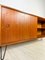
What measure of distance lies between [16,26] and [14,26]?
0.04 metres

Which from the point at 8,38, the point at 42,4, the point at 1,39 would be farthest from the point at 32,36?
the point at 42,4

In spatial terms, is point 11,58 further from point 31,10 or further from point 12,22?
point 31,10

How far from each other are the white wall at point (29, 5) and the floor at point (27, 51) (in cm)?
75

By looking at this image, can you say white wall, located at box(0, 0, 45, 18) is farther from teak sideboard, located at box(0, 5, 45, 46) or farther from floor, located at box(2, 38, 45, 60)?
floor, located at box(2, 38, 45, 60)

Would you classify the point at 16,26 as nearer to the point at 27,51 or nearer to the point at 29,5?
the point at 27,51

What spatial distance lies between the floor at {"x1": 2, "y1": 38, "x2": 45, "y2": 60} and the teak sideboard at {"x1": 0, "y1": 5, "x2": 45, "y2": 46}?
0.34 metres

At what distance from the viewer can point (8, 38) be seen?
1.30 metres

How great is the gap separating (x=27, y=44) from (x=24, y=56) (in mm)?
277

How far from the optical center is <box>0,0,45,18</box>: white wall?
70.3 inches

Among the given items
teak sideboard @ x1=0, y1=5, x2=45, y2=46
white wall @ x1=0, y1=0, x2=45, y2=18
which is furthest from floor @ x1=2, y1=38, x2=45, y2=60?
white wall @ x1=0, y1=0, x2=45, y2=18

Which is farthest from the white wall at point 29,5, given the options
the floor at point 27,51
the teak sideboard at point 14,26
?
the floor at point 27,51

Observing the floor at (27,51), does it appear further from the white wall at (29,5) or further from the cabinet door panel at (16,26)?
the white wall at (29,5)

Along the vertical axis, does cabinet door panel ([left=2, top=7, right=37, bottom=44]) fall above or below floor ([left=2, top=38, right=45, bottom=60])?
above

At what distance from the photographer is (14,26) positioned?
1.39 meters
